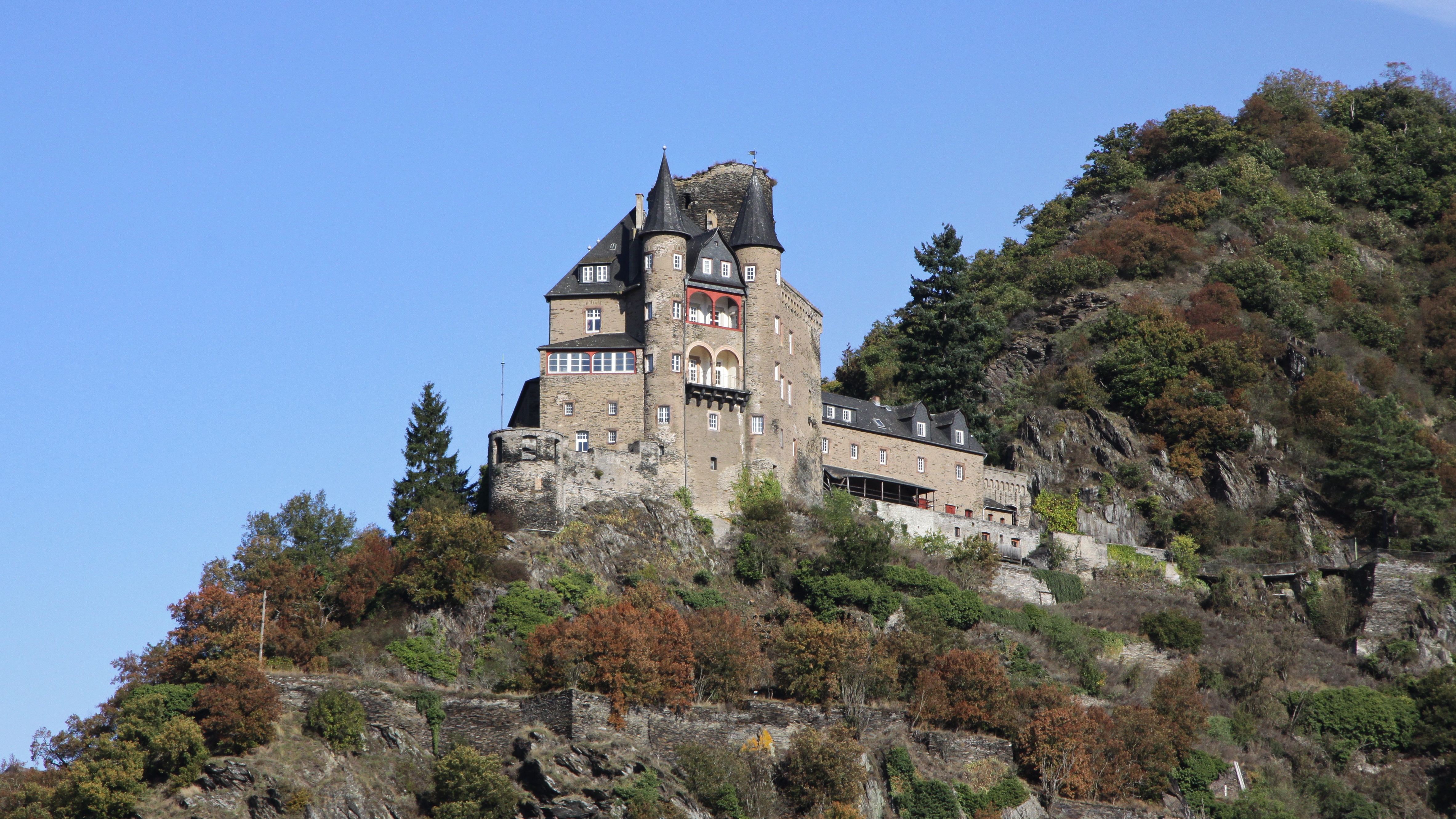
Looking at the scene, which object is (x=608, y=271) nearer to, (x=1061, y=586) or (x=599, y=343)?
(x=599, y=343)

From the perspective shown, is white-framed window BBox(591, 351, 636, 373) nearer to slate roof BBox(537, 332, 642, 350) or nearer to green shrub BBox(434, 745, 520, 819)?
slate roof BBox(537, 332, 642, 350)

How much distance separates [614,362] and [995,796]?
82.8 feet

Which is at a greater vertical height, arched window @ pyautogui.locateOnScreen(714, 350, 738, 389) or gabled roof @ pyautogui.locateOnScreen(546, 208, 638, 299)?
gabled roof @ pyautogui.locateOnScreen(546, 208, 638, 299)

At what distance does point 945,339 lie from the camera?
303 ft

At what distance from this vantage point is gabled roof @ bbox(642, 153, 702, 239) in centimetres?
7481

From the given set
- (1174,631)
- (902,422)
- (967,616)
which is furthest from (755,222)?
(1174,631)

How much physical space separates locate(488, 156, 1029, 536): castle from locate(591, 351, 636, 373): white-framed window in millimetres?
69

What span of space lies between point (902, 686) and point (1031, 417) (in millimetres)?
30862

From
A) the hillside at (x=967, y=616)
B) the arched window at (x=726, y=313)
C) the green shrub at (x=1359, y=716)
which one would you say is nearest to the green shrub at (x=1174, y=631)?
the hillside at (x=967, y=616)

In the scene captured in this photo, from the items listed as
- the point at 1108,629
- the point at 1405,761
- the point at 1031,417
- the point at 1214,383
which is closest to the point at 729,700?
the point at 1108,629

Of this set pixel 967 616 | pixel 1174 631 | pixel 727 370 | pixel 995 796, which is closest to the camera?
pixel 995 796

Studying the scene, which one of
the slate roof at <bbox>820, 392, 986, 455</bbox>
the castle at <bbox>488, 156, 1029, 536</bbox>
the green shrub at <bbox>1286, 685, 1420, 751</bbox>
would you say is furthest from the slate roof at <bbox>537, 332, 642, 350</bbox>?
the green shrub at <bbox>1286, 685, 1420, 751</bbox>

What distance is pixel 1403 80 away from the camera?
126500 millimetres

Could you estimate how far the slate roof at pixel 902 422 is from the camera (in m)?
81.7
